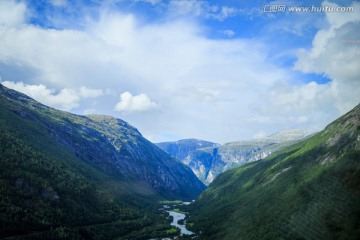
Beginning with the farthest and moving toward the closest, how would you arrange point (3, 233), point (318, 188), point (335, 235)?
point (318, 188) < point (3, 233) < point (335, 235)

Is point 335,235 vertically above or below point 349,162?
below

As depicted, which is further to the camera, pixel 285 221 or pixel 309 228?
pixel 285 221

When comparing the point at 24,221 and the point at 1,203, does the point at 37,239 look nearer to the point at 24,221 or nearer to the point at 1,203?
the point at 24,221

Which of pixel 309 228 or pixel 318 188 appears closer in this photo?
pixel 309 228

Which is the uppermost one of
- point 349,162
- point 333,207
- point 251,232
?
point 349,162

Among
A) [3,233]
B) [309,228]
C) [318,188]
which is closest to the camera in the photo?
[309,228]

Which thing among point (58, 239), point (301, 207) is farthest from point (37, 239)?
point (301, 207)

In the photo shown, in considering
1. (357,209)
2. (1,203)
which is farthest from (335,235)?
(1,203)

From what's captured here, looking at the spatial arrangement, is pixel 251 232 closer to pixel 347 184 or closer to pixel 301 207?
pixel 301 207

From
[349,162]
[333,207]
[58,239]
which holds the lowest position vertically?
[58,239]
